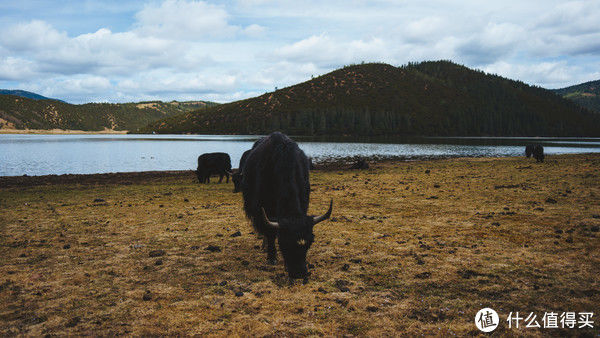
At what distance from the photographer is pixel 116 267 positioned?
23.1ft

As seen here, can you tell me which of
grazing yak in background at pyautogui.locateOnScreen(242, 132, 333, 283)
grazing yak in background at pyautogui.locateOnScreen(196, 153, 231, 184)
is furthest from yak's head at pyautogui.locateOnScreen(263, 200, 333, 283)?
grazing yak in background at pyautogui.locateOnScreen(196, 153, 231, 184)

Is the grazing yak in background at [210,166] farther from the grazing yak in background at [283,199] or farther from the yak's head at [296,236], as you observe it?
the yak's head at [296,236]

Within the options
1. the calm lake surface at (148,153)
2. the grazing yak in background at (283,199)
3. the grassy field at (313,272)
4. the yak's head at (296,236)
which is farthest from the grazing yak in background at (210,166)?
the yak's head at (296,236)

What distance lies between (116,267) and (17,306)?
1823mm

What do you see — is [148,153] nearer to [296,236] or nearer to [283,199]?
[283,199]

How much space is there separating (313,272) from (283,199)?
66.4 inches

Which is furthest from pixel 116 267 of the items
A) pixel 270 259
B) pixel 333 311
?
pixel 333 311

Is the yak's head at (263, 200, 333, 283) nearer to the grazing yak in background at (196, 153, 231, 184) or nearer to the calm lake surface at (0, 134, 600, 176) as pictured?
the grazing yak in background at (196, 153, 231, 184)

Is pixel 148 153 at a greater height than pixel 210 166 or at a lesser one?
greater

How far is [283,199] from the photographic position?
20.8 ft

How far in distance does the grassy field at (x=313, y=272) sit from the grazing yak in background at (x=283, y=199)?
0.66 m

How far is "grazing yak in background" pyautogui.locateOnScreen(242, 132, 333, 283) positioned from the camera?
19.6ft

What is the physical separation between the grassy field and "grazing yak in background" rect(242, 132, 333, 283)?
660 mm

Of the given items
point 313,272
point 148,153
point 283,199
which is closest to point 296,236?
point 283,199
